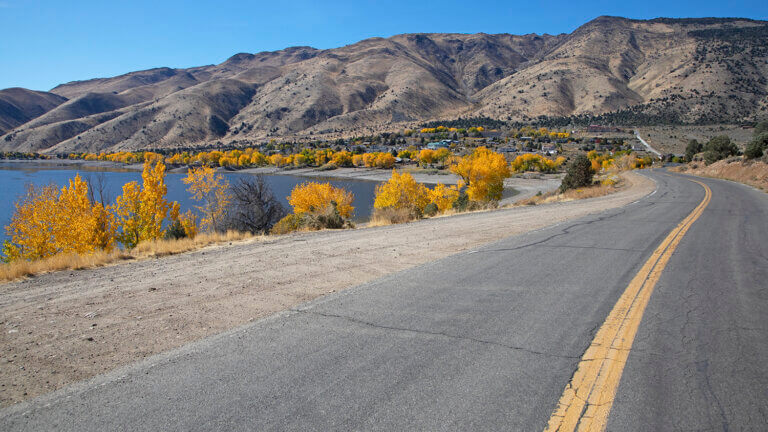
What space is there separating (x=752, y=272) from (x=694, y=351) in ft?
14.2

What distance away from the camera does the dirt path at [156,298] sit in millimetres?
4000

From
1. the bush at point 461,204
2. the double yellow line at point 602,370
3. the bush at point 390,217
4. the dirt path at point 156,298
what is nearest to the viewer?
the double yellow line at point 602,370

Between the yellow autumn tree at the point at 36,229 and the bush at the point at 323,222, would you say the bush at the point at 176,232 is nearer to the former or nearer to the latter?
the yellow autumn tree at the point at 36,229

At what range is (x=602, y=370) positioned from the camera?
11.4 ft

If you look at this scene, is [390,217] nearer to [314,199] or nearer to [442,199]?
[314,199]

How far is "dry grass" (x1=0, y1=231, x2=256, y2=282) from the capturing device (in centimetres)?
786

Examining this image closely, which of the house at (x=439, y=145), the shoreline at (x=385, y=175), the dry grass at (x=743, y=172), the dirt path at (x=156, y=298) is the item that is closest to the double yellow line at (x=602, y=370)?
the dirt path at (x=156, y=298)

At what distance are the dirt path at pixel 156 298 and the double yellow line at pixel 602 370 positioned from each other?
345 centimetres

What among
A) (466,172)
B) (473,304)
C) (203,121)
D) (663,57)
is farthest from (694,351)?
(663,57)

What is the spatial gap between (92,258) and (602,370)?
32.6ft

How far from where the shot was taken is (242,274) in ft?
23.9

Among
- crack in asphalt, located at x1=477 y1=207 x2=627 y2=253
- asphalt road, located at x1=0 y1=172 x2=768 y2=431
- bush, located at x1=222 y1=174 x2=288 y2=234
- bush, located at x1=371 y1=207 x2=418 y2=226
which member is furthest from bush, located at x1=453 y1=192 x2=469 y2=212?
asphalt road, located at x1=0 y1=172 x2=768 y2=431

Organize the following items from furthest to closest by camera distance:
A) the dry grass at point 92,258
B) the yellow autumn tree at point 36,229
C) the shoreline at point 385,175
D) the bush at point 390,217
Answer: the shoreline at point 385,175 < the yellow autumn tree at point 36,229 < the bush at point 390,217 < the dry grass at point 92,258

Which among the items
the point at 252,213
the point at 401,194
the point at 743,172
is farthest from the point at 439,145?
the point at 252,213
